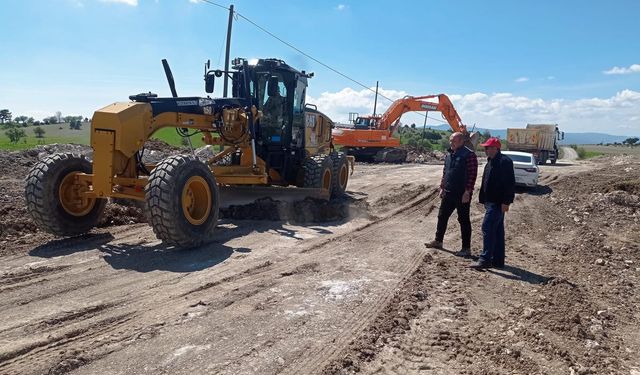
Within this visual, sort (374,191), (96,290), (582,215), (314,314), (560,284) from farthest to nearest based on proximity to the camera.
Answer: (374,191)
(582,215)
(560,284)
(96,290)
(314,314)

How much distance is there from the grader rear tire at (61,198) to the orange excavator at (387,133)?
19983mm

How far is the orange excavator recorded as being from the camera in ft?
87.5

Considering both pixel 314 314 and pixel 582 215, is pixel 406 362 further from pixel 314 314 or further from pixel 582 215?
pixel 582 215

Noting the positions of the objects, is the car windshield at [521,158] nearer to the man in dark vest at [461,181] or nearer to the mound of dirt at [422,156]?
the man in dark vest at [461,181]

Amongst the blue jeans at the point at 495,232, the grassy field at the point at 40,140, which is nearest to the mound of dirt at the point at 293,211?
the blue jeans at the point at 495,232

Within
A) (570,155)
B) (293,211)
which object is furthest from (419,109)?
(570,155)

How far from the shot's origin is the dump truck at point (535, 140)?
30594mm

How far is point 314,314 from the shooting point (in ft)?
15.1

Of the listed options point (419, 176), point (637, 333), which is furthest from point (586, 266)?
point (419, 176)

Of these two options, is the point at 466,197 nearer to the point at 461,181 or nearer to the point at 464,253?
the point at 461,181

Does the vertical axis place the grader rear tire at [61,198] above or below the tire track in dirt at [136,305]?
above

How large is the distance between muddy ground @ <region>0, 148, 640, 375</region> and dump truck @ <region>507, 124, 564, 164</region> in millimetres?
23086

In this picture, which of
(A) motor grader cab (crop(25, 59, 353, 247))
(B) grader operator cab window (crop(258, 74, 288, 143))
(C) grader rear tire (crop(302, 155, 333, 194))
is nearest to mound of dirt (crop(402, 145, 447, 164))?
(C) grader rear tire (crop(302, 155, 333, 194))

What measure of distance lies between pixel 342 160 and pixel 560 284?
22.8 feet
